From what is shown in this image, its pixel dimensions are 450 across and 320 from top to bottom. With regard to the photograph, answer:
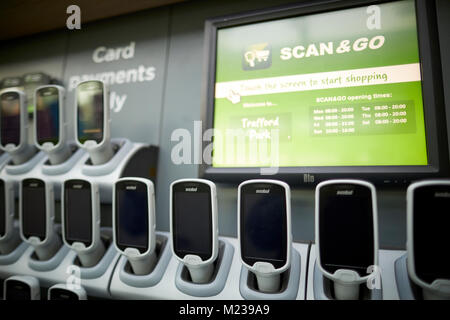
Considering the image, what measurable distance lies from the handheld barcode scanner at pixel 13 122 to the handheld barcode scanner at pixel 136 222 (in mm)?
496

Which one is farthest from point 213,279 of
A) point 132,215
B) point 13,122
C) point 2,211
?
point 13,122

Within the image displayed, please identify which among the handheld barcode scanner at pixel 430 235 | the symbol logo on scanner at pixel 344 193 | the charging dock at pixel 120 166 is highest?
the charging dock at pixel 120 166

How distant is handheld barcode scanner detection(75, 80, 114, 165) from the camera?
83cm

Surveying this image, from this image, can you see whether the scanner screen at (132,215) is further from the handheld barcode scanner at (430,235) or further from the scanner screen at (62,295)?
the handheld barcode scanner at (430,235)

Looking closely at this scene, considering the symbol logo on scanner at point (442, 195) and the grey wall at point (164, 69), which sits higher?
the grey wall at point (164, 69)

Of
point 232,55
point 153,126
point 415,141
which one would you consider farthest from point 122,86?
point 415,141

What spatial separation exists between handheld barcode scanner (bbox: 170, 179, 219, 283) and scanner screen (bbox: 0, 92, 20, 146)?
0.68 m

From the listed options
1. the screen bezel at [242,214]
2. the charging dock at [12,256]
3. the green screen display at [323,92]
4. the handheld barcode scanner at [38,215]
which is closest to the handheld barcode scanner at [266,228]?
the screen bezel at [242,214]

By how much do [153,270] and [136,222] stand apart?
0.14m

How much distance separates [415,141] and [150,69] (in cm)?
90

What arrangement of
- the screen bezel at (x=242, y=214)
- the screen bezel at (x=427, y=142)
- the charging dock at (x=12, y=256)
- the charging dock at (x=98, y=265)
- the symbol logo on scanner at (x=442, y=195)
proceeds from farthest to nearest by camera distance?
1. the charging dock at (x=12, y=256)
2. the charging dock at (x=98, y=265)
3. the screen bezel at (x=427, y=142)
4. the screen bezel at (x=242, y=214)
5. the symbol logo on scanner at (x=442, y=195)

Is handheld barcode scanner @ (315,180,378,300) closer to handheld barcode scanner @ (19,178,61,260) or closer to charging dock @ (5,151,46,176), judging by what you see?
handheld barcode scanner @ (19,178,61,260)

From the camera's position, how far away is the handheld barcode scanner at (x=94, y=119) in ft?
2.73
